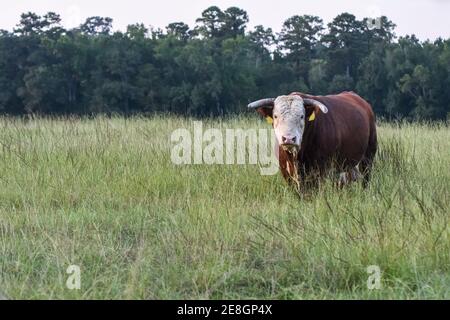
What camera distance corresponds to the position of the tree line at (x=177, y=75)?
3144 cm

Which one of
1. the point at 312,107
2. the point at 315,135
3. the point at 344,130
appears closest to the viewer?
the point at 312,107

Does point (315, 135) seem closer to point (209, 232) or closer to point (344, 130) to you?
point (344, 130)

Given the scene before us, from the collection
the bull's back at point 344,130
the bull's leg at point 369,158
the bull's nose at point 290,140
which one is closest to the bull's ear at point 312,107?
the bull's back at point 344,130

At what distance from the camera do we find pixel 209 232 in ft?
13.8

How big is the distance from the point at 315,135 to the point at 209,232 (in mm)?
2314

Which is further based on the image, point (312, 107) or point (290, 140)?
point (312, 107)

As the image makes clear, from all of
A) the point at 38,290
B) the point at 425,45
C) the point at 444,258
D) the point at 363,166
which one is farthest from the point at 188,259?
the point at 425,45

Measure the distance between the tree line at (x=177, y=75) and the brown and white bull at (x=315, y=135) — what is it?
23.2 meters

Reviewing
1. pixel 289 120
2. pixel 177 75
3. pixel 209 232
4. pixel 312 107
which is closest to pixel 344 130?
pixel 312 107

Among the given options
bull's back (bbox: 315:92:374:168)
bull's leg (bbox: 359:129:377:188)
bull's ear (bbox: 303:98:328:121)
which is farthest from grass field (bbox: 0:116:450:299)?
bull's ear (bbox: 303:98:328:121)

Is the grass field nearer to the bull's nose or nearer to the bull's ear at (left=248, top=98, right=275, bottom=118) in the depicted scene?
the bull's nose

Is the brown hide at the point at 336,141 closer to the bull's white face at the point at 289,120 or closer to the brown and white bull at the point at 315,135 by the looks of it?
the brown and white bull at the point at 315,135
